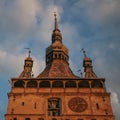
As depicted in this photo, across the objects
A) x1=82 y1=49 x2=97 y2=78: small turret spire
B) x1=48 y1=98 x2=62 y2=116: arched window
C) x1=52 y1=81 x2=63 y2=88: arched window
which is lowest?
x1=48 y1=98 x2=62 y2=116: arched window

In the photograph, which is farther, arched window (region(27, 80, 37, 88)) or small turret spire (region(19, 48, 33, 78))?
small turret spire (region(19, 48, 33, 78))

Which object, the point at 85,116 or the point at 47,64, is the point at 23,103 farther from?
the point at 47,64

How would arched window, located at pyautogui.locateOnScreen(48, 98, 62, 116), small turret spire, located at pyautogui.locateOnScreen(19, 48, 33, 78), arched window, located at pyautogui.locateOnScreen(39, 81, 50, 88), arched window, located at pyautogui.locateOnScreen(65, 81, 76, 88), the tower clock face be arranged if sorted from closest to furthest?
the tower clock face < arched window, located at pyautogui.locateOnScreen(48, 98, 62, 116) < arched window, located at pyautogui.locateOnScreen(39, 81, 50, 88) < arched window, located at pyautogui.locateOnScreen(65, 81, 76, 88) < small turret spire, located at pyautogui.locateOnScreen(19, 48, 33, 78)

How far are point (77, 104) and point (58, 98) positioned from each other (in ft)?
8.69

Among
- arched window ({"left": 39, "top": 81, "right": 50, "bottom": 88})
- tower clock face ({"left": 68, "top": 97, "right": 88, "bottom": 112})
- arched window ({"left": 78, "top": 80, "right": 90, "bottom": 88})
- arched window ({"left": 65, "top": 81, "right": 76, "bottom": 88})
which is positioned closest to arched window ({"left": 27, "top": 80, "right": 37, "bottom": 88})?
arched window ({"left": 39, "top": 81, "right": 50, "bottom": 88})

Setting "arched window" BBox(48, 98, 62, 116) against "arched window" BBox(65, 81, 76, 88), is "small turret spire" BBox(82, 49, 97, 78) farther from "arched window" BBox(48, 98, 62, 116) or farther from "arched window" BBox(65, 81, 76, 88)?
"arched window" BBox(48, 98, 62, 116)

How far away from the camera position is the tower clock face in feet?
131

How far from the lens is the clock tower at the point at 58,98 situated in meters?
39.2

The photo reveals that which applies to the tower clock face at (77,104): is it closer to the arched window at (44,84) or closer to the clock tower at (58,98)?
the clock tower at (58,98)

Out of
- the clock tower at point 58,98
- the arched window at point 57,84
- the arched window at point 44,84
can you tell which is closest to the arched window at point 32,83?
the clock tower at point 58,98

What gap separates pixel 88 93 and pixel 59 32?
1910 cm

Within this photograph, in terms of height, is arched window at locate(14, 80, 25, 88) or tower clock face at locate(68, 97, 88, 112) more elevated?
arched window at locate(14, 80, 25, 88)

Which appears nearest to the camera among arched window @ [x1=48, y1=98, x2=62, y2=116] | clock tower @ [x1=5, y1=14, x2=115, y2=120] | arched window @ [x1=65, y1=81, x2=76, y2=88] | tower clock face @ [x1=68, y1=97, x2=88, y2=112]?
clock tower @ [x1=5, y1=14, x2=115, y2=120]

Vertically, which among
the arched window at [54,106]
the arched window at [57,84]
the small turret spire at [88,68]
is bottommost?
the arched window at [54,106]
